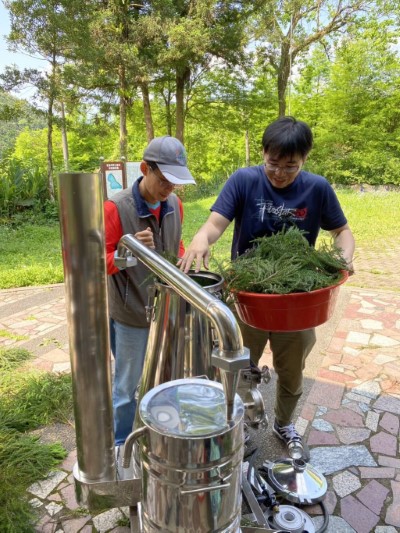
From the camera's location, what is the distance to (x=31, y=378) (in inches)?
139

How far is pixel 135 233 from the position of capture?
1.92m

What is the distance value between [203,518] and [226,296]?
76 centimetres

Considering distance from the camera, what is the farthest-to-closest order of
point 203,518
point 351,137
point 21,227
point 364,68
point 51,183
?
point 351,137
point 364,68
point 51,183
point 21,227
point 203,518

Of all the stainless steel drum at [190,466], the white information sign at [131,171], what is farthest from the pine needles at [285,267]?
the white information sign at [131,171]

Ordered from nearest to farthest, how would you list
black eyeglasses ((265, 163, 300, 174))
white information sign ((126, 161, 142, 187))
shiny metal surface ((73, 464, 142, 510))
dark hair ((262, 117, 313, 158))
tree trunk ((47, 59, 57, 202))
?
1. shiny metal surface ((73, 464, 142, 510))
2. dark hair ((262, 117, 313, 158))
3. black eyeglasses ((265, 163, 300, 174))
4. white information sign ((126, 161, 142, 187))
5. tree trunk ((47, 59, 57, 202))

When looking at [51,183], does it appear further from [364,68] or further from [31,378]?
[364,68]

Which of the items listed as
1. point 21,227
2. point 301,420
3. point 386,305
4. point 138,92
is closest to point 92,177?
point 301,420

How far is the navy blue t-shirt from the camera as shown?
6.86 feet

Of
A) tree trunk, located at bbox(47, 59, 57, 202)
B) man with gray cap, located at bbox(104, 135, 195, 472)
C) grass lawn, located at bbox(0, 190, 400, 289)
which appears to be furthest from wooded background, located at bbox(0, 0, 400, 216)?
man with gray cap, located at bbox(104, 135, 195, 472)

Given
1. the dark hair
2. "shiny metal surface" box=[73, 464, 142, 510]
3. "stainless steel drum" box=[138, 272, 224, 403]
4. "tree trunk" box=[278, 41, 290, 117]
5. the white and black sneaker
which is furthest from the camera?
"tree trunk" box=[278, 41, 290, 117]

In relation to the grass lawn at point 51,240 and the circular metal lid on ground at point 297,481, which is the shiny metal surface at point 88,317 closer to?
Answer: the circular metal lid on ground at point 297,481

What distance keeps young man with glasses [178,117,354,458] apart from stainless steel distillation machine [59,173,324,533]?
3.51 feet

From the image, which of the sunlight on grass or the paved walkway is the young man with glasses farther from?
the sunlight on grass

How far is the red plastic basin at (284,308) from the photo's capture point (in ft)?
4.82
